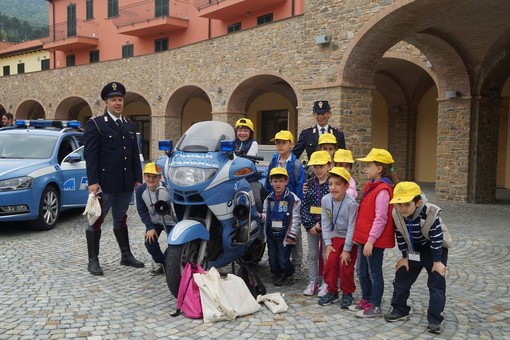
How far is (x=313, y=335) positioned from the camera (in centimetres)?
387

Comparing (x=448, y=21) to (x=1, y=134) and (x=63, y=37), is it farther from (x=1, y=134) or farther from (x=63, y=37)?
(x=63, y=37)

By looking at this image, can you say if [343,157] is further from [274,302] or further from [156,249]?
[156,249]

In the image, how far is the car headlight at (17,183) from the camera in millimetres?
7430

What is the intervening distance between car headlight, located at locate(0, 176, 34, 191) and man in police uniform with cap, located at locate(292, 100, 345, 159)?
4.13 metres

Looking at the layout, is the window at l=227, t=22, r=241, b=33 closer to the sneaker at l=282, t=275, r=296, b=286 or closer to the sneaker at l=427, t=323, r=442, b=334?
the sneaker at l=282, t=275, r=296, b=286

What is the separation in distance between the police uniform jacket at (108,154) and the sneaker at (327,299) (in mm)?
2550

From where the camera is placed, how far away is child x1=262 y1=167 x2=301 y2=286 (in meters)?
5.05

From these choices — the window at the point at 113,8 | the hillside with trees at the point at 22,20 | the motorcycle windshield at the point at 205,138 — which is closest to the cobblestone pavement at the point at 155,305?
the motorcycle windshield at the point at 205,138

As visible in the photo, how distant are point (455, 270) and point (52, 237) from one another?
571 centimetres

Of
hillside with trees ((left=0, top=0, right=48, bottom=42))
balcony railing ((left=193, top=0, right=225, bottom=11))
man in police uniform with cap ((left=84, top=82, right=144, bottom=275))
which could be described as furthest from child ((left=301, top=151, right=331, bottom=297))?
hillside with trees ((left=0, top=0, right=48, bottom=42))

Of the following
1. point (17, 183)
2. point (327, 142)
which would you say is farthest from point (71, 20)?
point (327, 142)

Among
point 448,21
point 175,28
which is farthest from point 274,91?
point 448,21

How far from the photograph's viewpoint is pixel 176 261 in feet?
14.3

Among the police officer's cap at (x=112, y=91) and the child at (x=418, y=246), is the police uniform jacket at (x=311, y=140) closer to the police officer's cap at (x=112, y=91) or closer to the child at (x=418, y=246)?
the police officer's cap at (x=112, y=91)
